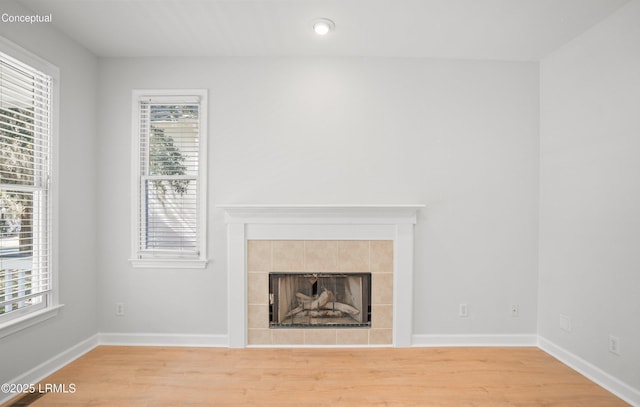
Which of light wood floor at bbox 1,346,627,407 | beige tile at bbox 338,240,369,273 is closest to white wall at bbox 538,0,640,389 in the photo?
light wood floor at bbox 1,346,627,407

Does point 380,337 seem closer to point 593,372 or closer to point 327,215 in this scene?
point 327,215

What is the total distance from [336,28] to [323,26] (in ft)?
0.40

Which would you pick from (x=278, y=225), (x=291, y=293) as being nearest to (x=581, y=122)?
(x=278, y=225)

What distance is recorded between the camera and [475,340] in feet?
9.74

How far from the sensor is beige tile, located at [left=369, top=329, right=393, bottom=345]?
2.91 meters

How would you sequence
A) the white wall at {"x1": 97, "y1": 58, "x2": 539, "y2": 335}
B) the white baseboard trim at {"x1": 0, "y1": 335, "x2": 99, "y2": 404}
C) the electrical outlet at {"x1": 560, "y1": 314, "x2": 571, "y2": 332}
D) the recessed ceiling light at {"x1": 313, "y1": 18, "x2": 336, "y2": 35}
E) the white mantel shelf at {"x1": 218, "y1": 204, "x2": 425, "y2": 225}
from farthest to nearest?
the white wall at {"x1": 97, "y1": 58, "x2": 539, "y2": 335}
the white mantel shelf at {"x1": 218, "y1": 204, "x2": 425, "y2": 225}
the electrical outlet at {"x1": 560, "y1": 314, "x2": 571, "y2": 332}
the recessed ceiling light at {"x1": 313, "y1": 18, "x2": 336, "y2": 35}
the white baseboard trim at {"x1": 0, "y1": 335, "x2": 99, "y2": 404}

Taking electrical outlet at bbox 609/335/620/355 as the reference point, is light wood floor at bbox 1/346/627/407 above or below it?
below

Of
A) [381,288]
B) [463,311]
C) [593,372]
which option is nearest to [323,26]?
[381,288]

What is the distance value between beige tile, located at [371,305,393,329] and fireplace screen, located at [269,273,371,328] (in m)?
0.05

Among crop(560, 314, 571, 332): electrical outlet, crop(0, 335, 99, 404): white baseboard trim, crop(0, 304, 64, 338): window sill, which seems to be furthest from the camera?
crop(560, 314, 571, 332): electrical outlet

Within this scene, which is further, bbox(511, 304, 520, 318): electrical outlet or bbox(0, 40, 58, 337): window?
bbox(511, 304, 520, 318): electrical outlet

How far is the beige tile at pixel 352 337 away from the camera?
9.53 ft

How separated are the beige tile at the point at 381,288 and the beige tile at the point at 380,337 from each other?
0.82 ft

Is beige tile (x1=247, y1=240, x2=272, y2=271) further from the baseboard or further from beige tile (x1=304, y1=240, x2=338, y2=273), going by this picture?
the baseboard
